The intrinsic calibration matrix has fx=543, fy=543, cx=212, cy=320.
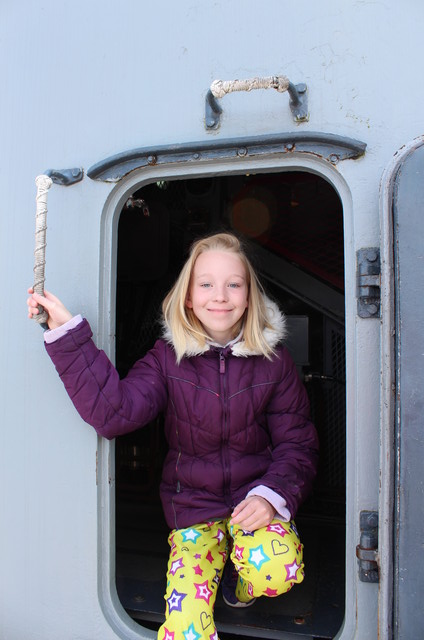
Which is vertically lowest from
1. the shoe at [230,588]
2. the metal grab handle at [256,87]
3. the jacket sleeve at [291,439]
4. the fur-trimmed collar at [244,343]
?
the shoe at [230,588]

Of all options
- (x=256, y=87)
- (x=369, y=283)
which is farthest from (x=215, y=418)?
(x=256, y=87)

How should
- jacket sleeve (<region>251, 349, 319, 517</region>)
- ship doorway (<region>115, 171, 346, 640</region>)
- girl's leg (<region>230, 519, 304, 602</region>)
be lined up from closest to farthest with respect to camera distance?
girl's leg (<region>230, 519, 304, 602</region>) → jacket sleeve (<region>251, 349, 319, 517</region>) → ship doorway (<region>115, 171, 346, 640</region>)

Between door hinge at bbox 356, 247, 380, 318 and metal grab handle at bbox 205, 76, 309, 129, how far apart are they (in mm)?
401

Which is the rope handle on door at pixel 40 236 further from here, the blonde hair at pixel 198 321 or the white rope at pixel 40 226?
the blonde hair at pixel 198 321

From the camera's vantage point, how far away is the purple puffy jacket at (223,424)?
67.8 inches

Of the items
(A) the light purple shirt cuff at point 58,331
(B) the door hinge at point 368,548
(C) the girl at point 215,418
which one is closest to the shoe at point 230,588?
(C) the girl at point 215,418

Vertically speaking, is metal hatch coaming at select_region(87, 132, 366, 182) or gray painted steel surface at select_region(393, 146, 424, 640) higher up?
metal hatch coaming at select_region(87, 132, 366, 182)

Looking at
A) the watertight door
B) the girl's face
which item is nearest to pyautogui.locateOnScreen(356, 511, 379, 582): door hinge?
the watertight door

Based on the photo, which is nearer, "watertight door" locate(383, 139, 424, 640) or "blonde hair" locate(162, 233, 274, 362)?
"watertight door" locate(383, 139, 424, 640)

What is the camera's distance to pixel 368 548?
1368 millimetres

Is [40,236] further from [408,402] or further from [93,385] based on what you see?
[408,402]

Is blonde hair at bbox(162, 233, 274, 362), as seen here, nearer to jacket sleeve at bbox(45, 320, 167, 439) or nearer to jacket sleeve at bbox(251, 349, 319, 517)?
jacket sleeve at bbox(251, 349, 319, 517)

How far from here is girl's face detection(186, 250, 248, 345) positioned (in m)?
1.80

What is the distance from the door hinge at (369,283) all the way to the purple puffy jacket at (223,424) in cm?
50
